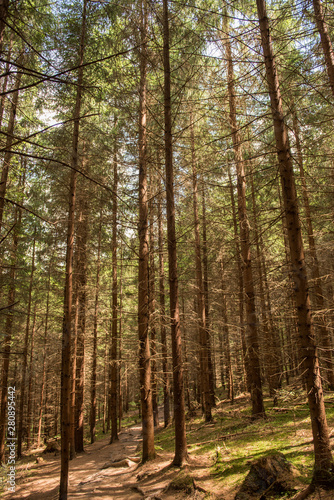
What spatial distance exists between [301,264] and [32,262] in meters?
15.7

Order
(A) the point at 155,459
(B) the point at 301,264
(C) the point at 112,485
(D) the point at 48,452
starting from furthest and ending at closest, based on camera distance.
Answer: (D) the point at 48,452, (A) the point at 155,459, (C) the point at 112,485, (B) the point at 301,264

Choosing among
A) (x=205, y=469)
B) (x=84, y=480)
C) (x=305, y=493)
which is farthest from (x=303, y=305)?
(x=84, y=480)

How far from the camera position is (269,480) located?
442 cm

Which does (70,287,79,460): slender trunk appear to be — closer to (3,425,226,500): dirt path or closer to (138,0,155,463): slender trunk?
(3,425,226,500): dirt path

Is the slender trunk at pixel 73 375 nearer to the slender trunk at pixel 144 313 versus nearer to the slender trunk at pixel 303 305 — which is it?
the slender trunk at pixel 144 313

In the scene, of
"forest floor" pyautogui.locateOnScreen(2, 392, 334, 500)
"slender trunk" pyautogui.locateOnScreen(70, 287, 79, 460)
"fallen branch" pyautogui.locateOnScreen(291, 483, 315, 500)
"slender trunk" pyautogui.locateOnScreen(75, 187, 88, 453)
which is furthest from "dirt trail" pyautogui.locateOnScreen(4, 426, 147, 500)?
"fallen branch" pyautogui.locateOnScreen(291, 483, 315, 500)

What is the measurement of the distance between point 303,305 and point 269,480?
9.11 feet

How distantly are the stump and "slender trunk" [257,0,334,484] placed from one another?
70 cm

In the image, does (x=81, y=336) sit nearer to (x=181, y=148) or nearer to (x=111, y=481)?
(x=111, y=481)

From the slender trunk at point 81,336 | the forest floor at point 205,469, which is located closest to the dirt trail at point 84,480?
the forest floor at point 205,469

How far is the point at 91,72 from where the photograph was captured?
9.45 m

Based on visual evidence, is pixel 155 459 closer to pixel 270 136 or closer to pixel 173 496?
pixel 173 496

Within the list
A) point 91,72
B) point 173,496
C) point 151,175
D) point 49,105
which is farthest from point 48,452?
point 91,72

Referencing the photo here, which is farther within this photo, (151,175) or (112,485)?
(151,175)
